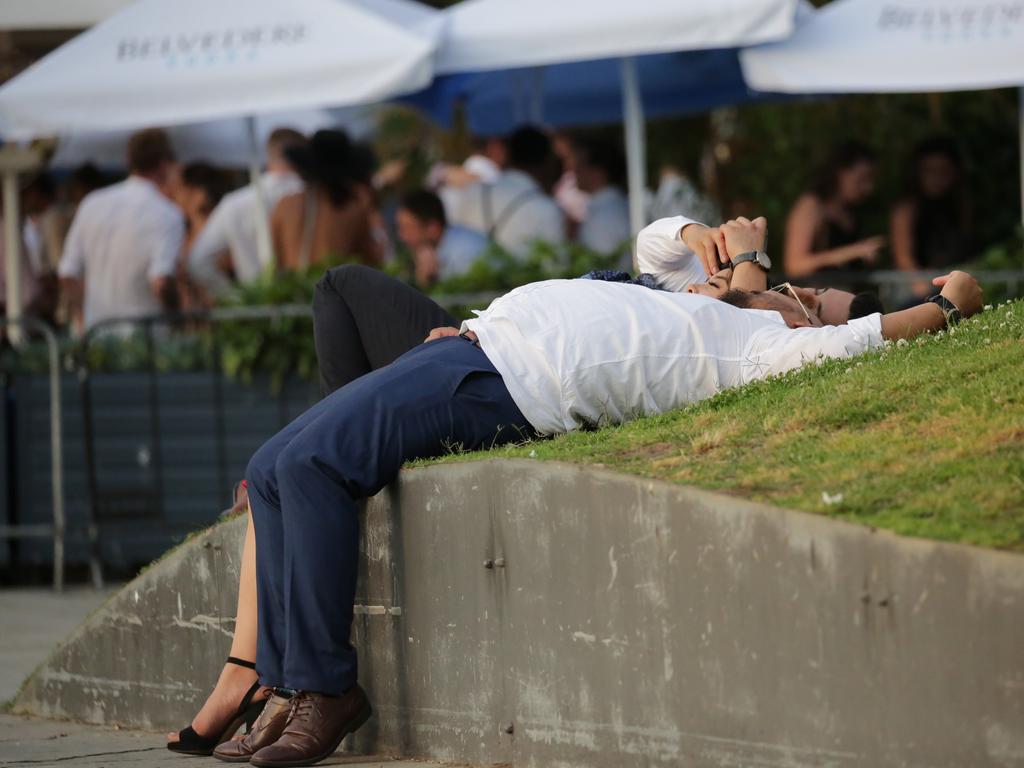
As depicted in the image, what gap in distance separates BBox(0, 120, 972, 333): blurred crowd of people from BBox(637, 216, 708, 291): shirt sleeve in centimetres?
418

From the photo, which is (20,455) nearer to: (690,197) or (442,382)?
(442,382)

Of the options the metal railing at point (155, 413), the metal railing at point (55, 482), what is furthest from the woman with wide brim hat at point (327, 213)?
the metal railing at point (55, 482)

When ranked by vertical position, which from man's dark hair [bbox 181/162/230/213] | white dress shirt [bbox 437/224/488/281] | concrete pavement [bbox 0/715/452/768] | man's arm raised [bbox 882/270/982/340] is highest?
man's dark hair [bbox 181/162/230/213]

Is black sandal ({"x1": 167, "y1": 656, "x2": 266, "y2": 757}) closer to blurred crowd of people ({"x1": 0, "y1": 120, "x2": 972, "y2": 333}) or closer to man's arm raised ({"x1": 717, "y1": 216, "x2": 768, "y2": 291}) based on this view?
man's arm raised ({"x1": 717, "y1": 216, "x2": 768, "y2": 291})

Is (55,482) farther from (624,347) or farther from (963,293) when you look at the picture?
(963,293)

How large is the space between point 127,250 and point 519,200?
2.64 meters

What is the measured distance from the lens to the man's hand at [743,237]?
552 cm

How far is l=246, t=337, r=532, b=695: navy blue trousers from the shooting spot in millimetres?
4586

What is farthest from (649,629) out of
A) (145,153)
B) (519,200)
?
(145,153)

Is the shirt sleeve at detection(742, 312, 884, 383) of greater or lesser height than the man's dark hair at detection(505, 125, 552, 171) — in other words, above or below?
below

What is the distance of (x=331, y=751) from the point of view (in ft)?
15.3

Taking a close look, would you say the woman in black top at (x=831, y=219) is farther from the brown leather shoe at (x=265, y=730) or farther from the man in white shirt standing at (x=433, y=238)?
the brown leather shoe at (x=265, y=730)

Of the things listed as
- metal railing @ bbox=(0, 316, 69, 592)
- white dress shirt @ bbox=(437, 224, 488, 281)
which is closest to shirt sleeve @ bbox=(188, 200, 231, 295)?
white dress shirt @ bbox=(437, 224, 488, 281)

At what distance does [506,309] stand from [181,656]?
5.27 feet
